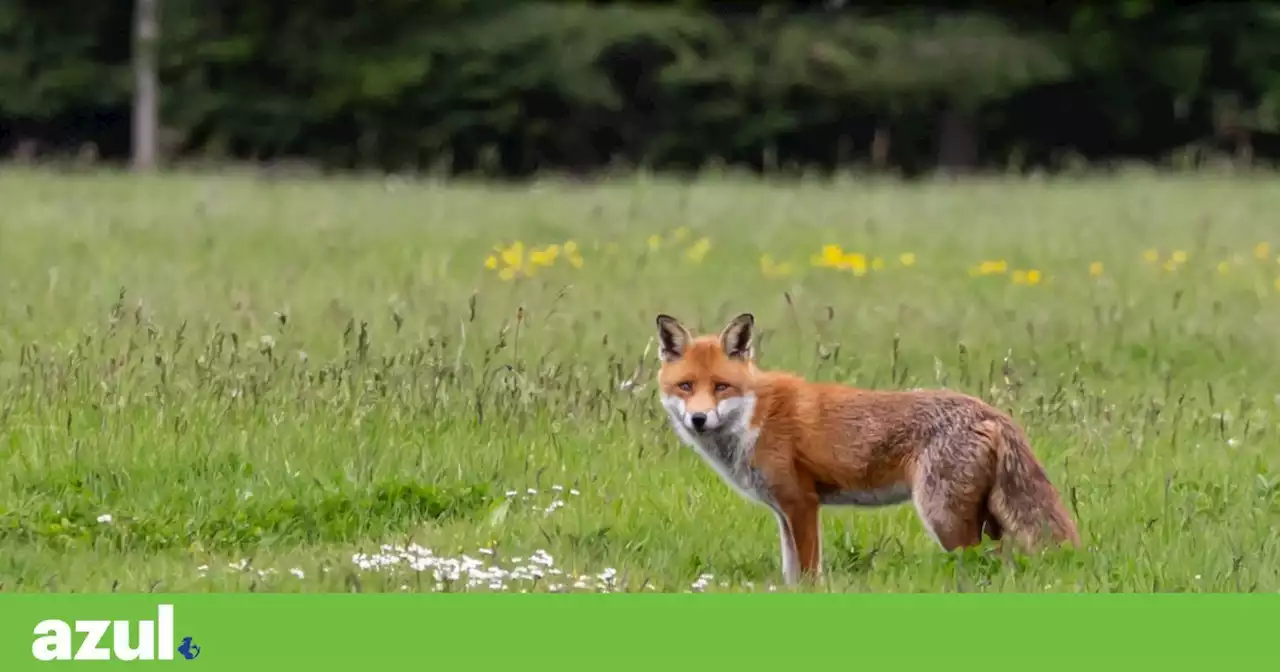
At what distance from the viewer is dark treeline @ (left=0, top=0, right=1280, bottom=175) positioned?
31.6 m

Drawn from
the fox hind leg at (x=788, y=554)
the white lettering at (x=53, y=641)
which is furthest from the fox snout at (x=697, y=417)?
the white lettering at (x=53, y=641)

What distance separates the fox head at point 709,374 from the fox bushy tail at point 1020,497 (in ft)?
2.84

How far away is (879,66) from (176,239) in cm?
2054

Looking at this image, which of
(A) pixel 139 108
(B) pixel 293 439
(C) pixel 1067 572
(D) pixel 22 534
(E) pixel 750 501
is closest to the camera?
(C) pixel 1067 572

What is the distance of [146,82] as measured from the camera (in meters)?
30.4

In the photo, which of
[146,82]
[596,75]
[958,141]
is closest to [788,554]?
[146,82]

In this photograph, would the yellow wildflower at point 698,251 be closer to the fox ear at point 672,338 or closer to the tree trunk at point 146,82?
the fox ear at point 672,338

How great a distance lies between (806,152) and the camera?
35969 mm

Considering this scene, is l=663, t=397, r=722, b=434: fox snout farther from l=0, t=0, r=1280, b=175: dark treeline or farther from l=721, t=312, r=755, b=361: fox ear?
l=0, t=0, r=1280, b=175: dark treeline

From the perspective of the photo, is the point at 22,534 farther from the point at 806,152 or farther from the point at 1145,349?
the point at 806,152

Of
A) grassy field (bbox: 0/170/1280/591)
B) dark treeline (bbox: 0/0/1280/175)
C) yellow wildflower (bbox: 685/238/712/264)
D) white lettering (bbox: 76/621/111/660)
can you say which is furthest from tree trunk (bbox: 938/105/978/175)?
white lettering (bbox: 76/621/111/660)

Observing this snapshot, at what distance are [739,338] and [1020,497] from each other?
1.08 meters

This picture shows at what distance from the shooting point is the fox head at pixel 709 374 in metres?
5.66

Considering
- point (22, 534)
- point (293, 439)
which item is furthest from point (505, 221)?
point (22, 534)
